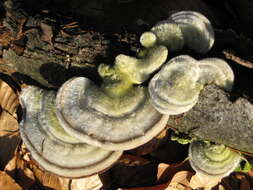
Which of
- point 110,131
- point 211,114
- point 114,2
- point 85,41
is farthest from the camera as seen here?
point 114,2

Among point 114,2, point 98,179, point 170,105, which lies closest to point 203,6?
point 114,2

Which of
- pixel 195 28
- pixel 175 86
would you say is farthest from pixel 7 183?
pixel 195 28

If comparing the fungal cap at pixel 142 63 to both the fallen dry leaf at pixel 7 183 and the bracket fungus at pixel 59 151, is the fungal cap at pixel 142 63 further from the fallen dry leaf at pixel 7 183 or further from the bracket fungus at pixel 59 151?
the fallen dry leaf at pixel 7 183

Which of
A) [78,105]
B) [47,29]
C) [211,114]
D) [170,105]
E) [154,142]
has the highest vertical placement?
[47,29]

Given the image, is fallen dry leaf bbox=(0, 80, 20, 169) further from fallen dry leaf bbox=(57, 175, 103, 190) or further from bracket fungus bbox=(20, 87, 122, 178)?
bracket fungus bbox=(20, 87, 122, 178)

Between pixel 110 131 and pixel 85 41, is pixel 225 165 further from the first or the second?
pixel 85 41
